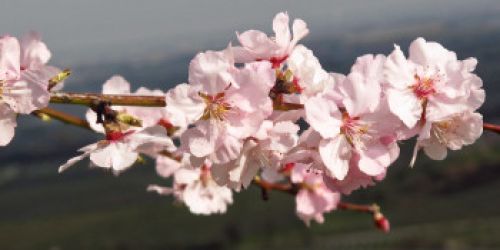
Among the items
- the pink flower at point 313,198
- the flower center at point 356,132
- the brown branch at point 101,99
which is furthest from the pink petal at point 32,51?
the pink flower at point 313,198

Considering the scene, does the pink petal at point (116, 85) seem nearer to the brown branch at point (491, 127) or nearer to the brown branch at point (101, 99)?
the brown branch at point (101, 99)

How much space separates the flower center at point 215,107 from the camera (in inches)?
48.4

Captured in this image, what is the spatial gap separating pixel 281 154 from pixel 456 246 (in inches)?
2601

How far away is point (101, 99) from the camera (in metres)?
1.18

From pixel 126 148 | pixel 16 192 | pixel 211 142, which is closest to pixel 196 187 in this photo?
pixel 126 148

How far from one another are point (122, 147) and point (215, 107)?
26 cm

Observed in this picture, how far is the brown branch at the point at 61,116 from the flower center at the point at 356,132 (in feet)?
2.10

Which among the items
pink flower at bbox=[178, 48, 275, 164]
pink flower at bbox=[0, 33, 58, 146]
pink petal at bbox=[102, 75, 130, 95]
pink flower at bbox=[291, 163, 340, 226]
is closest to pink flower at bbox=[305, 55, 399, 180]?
pink flower at bbox=[178, 48, 275, 164]

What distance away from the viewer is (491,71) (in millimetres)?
124000

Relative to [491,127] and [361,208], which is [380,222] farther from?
[491,127]

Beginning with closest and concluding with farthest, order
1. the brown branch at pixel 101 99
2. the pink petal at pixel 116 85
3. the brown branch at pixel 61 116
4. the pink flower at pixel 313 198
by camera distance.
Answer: the brown branch at pixel 101 99 < the brown branch at pixel 61 116 < the pink petal at pixel 116 85 < the pink flower at pixel 313 198

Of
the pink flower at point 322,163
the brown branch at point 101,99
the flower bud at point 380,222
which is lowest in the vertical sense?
the flower bud at point 380,222

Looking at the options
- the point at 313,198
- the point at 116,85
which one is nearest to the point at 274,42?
the point at 116,85

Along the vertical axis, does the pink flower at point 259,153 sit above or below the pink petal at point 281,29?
below
